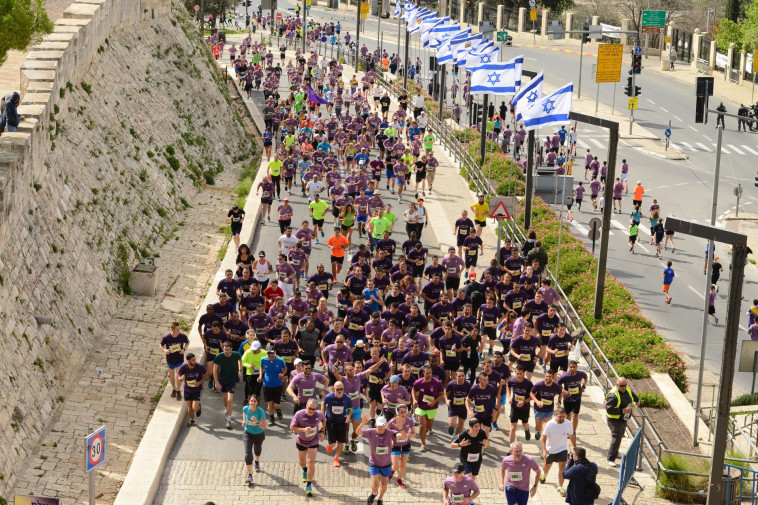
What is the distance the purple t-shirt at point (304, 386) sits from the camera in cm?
1733

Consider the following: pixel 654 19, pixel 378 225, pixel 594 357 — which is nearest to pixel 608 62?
pixel 654 19

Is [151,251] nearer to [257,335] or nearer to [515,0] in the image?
[257,335]

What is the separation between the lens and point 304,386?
17.3 meters

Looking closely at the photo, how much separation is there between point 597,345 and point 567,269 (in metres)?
6.17

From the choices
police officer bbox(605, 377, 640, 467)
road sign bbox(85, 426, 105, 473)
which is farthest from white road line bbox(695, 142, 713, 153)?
road sign bbox(85, 426, 105, 473)

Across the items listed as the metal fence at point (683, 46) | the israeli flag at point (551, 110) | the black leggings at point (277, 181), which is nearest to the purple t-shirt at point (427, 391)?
the israeli flag at point (551, 110)

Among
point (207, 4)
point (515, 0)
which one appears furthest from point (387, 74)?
point (515, 0)

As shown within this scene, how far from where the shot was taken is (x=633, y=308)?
25.1 m

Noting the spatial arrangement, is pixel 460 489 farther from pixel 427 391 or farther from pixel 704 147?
pixel 704 147

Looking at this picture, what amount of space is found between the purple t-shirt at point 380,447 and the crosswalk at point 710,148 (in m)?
43.8

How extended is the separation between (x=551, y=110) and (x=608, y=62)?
3844 cm

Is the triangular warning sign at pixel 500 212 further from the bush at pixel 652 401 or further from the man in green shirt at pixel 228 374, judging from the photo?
the man in green shirt at pixel 228 374

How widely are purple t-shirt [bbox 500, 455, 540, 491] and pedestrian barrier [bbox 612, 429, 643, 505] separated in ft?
4.18

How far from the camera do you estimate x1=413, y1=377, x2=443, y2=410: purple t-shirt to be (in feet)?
56.7
